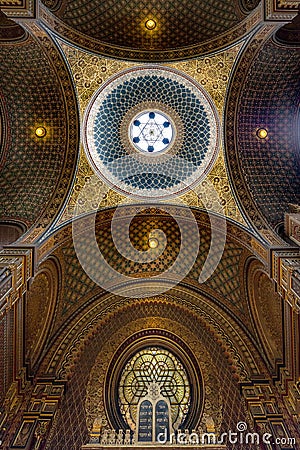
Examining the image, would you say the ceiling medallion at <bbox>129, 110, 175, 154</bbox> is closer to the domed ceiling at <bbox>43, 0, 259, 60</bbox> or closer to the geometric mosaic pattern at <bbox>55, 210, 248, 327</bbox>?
the domed ceiling at <bbox>43, 0, 259, 60</bbox>

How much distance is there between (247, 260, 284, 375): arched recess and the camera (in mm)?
11422

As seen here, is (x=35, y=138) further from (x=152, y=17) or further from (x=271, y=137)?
(x=271, y=137)

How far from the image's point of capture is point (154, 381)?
39.9 ft

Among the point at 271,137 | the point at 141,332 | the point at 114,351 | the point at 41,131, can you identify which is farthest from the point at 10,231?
the point at 271,137

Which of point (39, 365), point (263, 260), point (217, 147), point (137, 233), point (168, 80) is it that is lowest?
point (39, 365)

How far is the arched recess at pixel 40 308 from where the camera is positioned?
11688 mm

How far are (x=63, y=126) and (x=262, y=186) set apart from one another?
6431 millimetres

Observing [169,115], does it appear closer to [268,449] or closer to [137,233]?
[137,233]

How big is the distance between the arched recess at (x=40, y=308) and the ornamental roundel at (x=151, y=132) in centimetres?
341

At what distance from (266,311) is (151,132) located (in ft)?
22.5

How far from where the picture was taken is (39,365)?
11547mm

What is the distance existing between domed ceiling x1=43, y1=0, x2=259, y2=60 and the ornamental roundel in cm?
73

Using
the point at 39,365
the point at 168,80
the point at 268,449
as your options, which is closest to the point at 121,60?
the point at 168,80

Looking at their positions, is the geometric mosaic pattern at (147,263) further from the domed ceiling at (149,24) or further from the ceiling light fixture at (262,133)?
the domed ceiling at (149,24)
